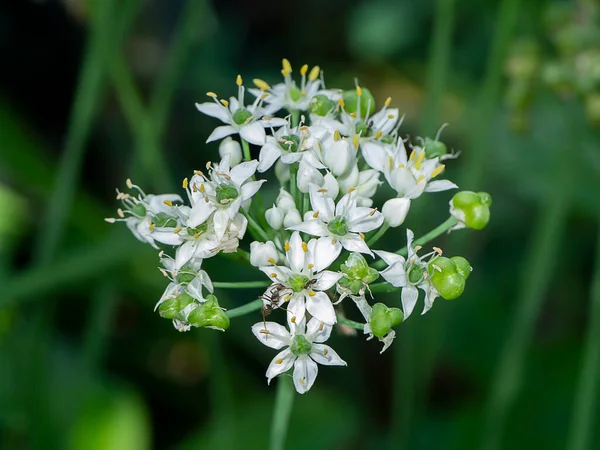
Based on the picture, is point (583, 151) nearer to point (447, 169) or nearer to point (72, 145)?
point (447, 169)

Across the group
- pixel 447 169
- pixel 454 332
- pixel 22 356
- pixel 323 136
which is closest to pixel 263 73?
pixel 447 169

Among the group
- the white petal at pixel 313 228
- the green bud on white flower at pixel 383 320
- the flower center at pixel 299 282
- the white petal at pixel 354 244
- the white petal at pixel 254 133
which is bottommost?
the green bud on white flower at pixel 383 320

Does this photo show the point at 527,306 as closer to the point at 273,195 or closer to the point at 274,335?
the point at 273,195

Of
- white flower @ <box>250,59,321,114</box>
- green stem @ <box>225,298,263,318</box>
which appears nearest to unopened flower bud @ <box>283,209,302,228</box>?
green stem @ <box>225,298,263,318</box>

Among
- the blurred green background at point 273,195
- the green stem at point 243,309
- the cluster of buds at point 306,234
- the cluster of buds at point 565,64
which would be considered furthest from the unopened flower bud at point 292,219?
the cluster of buds at point 565,64

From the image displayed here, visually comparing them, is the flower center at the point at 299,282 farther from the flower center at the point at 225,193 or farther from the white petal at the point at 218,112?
the white petal at the point at 218,112

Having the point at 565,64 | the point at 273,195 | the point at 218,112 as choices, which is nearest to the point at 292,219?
the point at 218,112
